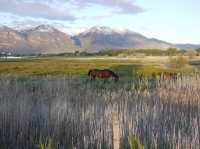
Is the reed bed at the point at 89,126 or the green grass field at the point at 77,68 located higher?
the reed bed at the point at 89,126

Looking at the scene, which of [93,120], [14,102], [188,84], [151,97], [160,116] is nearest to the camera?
[93,120]

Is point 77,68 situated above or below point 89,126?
below

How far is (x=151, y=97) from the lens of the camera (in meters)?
8.59

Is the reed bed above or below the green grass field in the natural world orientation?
above

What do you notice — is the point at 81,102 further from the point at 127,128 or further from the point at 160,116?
the point at 127,128

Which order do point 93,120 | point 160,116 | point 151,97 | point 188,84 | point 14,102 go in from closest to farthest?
1. point 93,120
2. point 160,116
3. point 14,102
4. point 151,97
5. point 188,84

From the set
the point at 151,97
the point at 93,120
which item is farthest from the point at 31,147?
the point at 151,97

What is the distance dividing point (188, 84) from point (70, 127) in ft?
16.5

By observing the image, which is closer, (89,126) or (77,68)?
(89,126)

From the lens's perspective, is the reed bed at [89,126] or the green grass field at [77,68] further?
the green grass field at [77,68]

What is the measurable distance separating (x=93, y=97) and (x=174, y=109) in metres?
1.67

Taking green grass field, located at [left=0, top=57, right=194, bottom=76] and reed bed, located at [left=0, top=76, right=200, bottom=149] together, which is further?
green grass field, located at [left=0, top=57, right=194, bottom=76]

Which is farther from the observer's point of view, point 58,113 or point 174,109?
point 174,109

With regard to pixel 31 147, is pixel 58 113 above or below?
above
